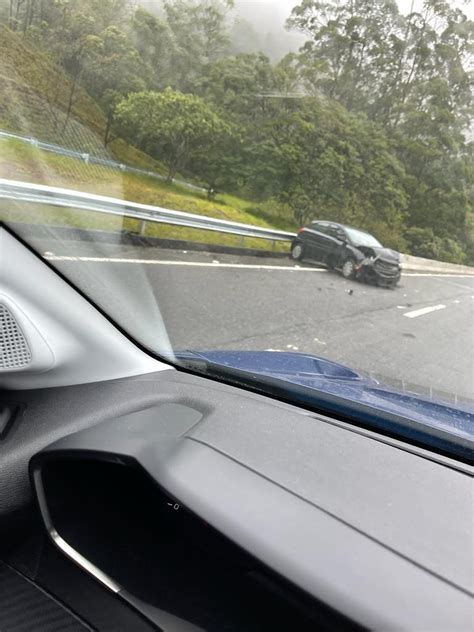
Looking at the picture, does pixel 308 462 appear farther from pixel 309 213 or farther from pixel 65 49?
pixel 65 49

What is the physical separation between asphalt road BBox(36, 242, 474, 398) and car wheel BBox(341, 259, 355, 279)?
0.11 metres

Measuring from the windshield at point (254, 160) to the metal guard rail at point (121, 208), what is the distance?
1 cm

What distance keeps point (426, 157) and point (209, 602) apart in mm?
2746

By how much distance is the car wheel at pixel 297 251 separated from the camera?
13.4 ft

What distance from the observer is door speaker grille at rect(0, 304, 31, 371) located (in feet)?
8.63

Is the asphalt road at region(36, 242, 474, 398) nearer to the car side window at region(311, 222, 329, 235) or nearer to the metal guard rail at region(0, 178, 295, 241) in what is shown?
the metal guard rail at region(0, 178, 295, 241)

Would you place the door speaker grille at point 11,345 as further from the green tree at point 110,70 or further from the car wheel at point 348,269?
the car wheel at point 348,269

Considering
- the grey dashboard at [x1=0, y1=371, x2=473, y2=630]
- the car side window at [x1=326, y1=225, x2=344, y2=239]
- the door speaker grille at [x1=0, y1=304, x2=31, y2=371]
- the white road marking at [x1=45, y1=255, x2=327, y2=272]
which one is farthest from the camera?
the car side window at [x1=326, y1=225, x2=344, y2=239]

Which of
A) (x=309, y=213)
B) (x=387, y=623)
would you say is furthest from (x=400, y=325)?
(x=387, y=623)

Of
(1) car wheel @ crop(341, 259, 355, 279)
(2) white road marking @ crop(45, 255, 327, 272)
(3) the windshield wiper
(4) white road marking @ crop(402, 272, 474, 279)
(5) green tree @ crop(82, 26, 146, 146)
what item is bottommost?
(3) the windshield wiper

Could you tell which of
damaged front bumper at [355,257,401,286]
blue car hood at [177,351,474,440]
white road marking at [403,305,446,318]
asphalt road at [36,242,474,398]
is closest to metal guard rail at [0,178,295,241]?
asphalt road at [36,242,474,398]

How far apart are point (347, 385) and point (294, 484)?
0.80 m

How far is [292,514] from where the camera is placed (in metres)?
1.86

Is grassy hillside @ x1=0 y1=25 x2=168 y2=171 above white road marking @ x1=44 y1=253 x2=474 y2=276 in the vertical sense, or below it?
above
